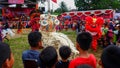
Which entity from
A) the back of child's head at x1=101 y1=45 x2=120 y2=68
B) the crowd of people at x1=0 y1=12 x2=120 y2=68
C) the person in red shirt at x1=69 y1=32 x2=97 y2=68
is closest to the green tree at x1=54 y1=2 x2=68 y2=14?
the crowd of people at x1=0 y1=12 x2=120 y2=68

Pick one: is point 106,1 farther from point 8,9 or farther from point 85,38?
point 85,38

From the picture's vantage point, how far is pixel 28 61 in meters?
4.66

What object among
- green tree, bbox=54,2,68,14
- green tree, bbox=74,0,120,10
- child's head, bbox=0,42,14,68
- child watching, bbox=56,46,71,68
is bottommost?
green tree, bbox=54,2,68,14

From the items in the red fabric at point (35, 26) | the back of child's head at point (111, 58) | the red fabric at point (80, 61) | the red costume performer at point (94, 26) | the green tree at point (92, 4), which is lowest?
the green tree at point (92, 4)

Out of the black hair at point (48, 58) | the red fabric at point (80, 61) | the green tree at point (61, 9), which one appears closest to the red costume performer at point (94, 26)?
the red fabric at point (80, 61)

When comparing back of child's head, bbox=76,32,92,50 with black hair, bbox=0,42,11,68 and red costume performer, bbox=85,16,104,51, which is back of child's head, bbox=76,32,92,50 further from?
red costume performer, bbox=85,16,104,51

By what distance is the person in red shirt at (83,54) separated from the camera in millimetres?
4098

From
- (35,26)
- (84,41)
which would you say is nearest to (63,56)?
(84,41)

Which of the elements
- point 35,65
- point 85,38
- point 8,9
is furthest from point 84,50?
point 8,9

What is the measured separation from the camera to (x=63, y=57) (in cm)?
470

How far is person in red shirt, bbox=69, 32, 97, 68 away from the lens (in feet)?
13.4

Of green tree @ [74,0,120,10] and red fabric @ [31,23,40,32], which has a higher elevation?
red fabric @ [31,23,40,32]

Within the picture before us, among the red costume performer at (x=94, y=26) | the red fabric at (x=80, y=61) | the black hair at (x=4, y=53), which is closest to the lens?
the black hair at (x=4, y=53)

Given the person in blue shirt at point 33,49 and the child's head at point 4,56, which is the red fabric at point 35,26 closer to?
the person in blue shirt at point 33,49
